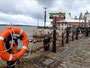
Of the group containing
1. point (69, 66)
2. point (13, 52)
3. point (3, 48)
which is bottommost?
point (69, 66)

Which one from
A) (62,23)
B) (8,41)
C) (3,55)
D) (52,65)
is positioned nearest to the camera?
(3,55)

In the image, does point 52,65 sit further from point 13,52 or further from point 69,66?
point 13,52

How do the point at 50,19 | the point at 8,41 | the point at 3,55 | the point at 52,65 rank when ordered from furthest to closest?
the point at 50,19, the point at 52,65, the point at 8,41, the point at 3,55

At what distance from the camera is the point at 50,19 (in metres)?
52.6

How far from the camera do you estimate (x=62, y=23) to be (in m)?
35.7

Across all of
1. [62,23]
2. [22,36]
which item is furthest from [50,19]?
[22,36]

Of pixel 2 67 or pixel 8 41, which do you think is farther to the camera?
pixel 2 67

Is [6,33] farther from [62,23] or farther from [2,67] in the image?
[62,23]

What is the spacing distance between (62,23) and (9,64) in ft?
111

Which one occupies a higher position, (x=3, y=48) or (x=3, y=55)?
(x=3, y=48)

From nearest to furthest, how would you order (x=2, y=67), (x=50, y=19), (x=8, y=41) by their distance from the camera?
1. (x=8, y=41)
2. (x=2, y=67)
3. (x=50, y=19)

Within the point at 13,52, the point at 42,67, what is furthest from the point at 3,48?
→ the point at 42,67

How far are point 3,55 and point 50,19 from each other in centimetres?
5065

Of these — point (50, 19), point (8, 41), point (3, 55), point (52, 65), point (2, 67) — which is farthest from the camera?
point (50, 19)
